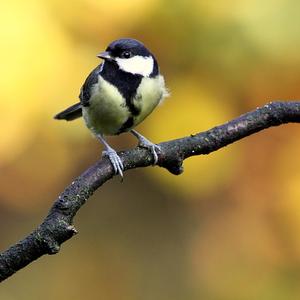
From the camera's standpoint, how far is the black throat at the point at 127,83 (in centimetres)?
200

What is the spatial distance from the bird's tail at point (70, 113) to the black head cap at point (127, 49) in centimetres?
35

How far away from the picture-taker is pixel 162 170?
9.71ft

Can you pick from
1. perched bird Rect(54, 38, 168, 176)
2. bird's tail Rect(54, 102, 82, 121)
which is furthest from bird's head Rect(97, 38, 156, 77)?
bird's tail Rect(54, 102, 82, 121)

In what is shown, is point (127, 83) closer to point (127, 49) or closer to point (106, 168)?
point (127, 49)

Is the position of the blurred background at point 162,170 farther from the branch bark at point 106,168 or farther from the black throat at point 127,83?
the branch bark at point 106,168

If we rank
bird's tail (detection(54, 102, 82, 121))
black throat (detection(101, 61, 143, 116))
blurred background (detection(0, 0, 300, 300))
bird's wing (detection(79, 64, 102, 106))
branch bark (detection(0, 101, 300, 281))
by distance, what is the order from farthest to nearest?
blurred background (detection(0, 0, 300, 300)), bird's tail (detection(54, 102, 82, 121)), bird's wing (detection(79, 64, 102, 106)), black throat (detection(101, 61, 143, 116)), branch bark (detection(0, 101, 300, 281))

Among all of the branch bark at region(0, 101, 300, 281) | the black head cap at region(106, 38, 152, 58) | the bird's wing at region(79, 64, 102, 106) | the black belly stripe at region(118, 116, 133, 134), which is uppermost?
the black head cap at region(106, 38, 152, 58)

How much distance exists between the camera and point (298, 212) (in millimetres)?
2830

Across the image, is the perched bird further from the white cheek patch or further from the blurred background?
the blurred background

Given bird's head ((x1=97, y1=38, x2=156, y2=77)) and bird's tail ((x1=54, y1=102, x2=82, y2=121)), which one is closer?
bird's head ((x1=97, y1=38, x2=156, y2=77))

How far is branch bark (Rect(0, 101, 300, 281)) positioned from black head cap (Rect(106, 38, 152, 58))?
0.59 meters

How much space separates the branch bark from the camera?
1.17 metres

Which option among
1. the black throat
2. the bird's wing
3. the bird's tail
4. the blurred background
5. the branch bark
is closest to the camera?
the branch bark

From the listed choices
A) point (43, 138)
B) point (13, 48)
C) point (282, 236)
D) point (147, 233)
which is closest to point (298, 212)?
point (282, 236)
